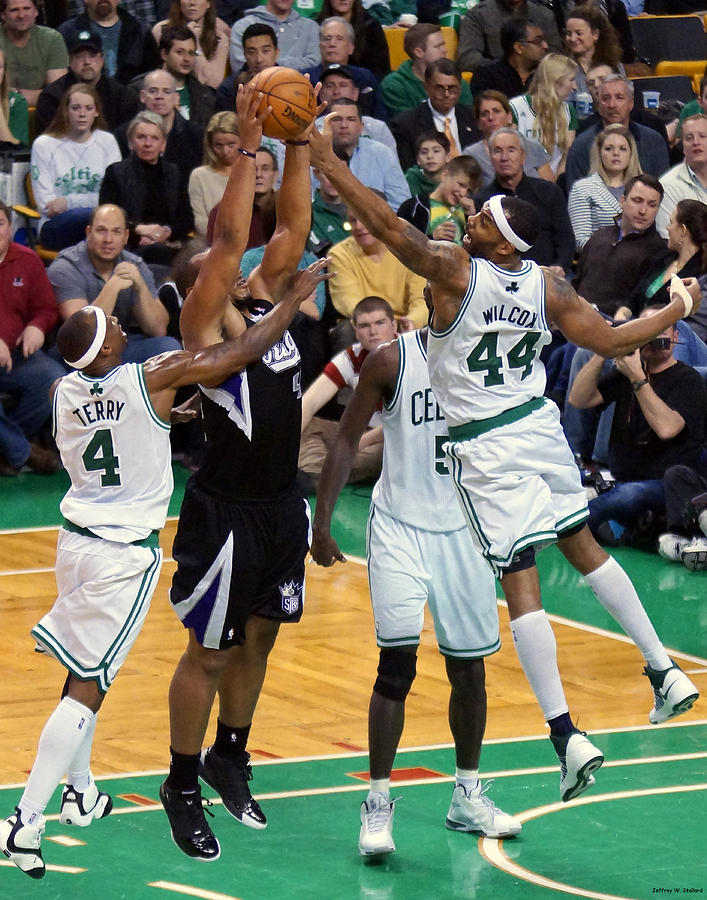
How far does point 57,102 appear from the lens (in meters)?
13.4

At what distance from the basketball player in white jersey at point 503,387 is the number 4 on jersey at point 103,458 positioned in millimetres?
1175

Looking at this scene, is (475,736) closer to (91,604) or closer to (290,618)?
(290,618)

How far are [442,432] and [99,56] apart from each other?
7.72 m

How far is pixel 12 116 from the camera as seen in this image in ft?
44.1

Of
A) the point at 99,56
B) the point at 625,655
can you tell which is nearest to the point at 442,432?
the point at 625,655

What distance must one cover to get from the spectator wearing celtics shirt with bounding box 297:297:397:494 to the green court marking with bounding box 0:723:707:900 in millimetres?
2024

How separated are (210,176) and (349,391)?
1934 millimetres

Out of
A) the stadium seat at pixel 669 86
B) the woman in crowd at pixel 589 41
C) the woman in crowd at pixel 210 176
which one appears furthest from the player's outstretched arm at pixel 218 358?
the stadium seat at pixel 669 86

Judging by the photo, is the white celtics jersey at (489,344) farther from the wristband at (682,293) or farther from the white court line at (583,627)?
the white court line at (583,627)

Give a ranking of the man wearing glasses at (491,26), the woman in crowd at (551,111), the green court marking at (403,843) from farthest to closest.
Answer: the man wearing glasses at (491,26) < the woman in crowd at (551,111) < the green court marking at (403,843)

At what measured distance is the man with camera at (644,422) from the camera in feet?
35.5

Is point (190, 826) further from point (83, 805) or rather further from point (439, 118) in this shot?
point (439, 118)

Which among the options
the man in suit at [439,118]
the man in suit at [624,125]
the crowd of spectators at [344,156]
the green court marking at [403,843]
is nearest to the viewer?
the green court marking at [403,843]

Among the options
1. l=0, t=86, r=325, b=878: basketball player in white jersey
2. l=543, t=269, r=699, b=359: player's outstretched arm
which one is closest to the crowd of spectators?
l=543, t=269, r=699, b=359: player's outstretched arm
